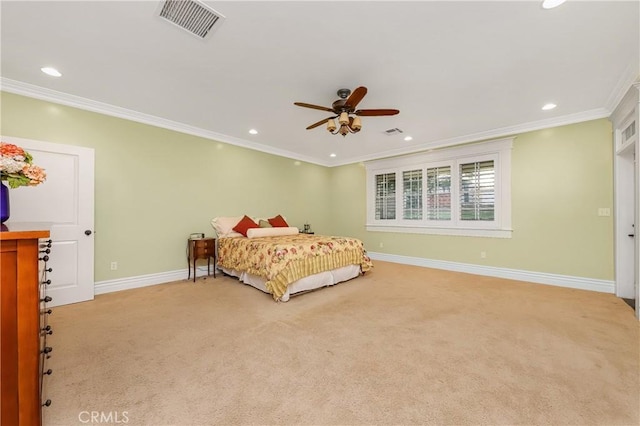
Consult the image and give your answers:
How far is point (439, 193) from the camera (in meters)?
5.36

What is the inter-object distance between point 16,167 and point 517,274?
602cm

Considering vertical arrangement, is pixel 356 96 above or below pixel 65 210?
above

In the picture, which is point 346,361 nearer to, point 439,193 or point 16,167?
point 16,167

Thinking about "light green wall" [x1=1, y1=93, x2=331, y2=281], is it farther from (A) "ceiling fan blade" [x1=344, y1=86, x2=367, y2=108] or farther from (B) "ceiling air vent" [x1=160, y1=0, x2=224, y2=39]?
(A) "ceiling fan blade" [x1=344, y1=86, x2=367, y2=108]

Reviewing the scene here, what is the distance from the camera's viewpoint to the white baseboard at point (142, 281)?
359cm

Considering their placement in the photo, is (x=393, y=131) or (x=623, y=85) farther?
(x=393, y=131)

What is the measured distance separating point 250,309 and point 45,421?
5.85ft

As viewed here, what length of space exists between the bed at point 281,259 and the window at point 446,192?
1885 mm

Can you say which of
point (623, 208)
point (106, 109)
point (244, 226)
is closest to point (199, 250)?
point (244, 226)

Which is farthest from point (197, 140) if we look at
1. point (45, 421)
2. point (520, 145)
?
point (520, 145)

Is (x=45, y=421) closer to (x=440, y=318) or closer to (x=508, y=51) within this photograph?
(x=440, y=318)

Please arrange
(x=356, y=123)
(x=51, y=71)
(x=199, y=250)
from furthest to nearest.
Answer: (x=199, y=250), (x=356, y=123), (x=51, y=71)

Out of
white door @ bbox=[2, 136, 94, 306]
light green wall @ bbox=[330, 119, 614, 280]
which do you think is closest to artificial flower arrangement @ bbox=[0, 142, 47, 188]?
white door @ bbox=[2, 136, 94, 306]

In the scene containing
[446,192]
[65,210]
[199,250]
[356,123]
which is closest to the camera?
[356,123]
